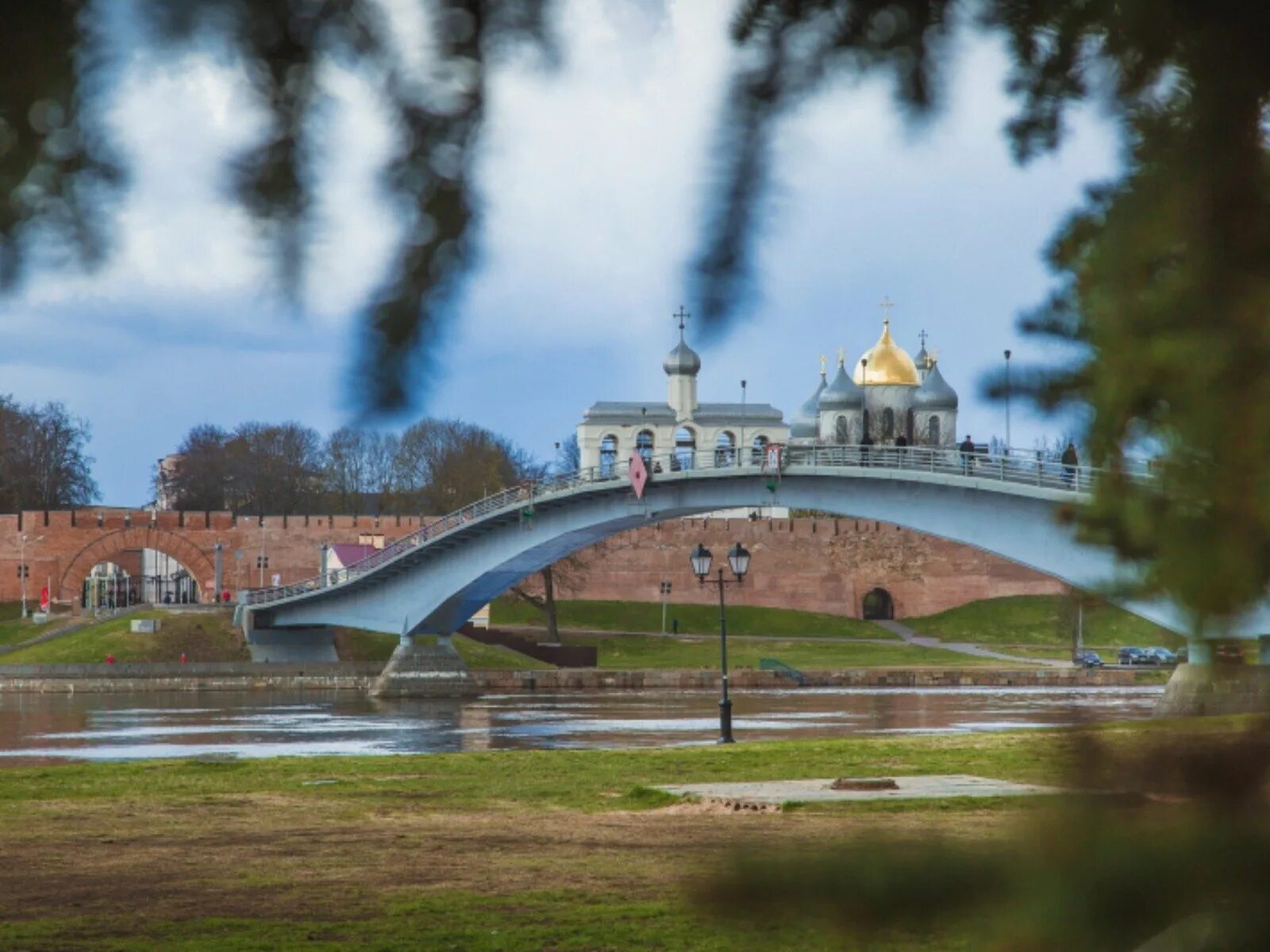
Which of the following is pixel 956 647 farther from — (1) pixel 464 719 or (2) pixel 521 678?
(1) pixel 464 719

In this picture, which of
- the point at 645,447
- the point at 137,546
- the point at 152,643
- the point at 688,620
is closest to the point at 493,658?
the point at 152,643

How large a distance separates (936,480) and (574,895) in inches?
987

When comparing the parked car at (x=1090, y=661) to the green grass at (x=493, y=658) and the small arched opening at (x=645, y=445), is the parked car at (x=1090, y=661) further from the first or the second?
the small arched opening at (x=645, y=445)

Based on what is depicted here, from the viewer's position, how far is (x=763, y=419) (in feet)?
17.6

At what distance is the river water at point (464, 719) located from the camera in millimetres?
24328

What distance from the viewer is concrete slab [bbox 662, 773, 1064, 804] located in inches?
465

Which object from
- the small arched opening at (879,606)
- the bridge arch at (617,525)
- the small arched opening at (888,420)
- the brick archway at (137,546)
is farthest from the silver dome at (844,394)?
the small arched opening at (888,420)

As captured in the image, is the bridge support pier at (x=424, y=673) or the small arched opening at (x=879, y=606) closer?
the bridge support pier at (x=424, y=673)

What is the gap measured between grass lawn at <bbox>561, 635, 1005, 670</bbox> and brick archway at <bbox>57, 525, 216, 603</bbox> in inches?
587

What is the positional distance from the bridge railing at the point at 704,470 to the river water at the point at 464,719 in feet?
12.2

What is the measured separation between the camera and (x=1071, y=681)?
45.6 m

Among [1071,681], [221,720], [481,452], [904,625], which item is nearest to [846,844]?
[481,452]

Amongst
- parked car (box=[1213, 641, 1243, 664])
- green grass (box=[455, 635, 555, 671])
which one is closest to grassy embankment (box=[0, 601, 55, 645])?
green grass (box=[455, 635, 555, 671])

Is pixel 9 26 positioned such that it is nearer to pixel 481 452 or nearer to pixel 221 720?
pixel 481 452
